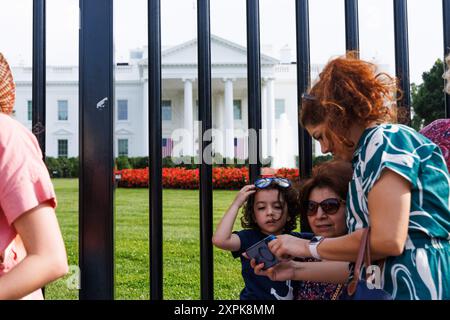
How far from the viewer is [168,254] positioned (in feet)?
17.9

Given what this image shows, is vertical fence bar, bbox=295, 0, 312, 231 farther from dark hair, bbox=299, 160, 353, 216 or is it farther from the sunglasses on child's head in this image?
dark hair, bbox=299, 160, 353, 216

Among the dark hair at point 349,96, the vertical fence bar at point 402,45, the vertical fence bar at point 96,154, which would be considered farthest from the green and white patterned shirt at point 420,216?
the vertical fence bar at point 96,154

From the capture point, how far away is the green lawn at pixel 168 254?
12.4 feet

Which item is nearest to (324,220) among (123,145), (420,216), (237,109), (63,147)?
(420,216)

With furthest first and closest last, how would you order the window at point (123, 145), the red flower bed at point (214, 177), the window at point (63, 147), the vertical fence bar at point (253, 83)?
1. the window at point (63, 147)
2. the window at point (123, 145)
3. the red flower bed at point (214, 177)
4. the vertical fence bar at point (253, 83)

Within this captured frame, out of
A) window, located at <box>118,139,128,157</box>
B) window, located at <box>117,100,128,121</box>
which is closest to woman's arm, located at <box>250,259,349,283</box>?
window, located at <box>118,139,128,157</box>

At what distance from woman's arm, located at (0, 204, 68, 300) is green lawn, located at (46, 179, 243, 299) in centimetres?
92

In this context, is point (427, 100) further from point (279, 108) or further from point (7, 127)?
point (7, 127)

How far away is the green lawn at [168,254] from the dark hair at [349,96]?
1153 millimetres

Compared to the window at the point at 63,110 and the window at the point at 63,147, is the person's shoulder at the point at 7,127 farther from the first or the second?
the window at the point at 63,147

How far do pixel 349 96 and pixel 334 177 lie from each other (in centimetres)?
39

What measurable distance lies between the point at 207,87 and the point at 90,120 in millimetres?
468
